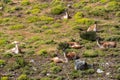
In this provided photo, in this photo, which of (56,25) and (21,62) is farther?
(56,25)

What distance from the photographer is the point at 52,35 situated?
42719mm

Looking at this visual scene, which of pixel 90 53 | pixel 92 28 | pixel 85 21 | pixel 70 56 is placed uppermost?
pixel 70 56

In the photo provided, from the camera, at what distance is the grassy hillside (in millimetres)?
32438

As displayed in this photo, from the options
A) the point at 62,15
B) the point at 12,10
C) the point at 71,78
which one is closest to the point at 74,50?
the point at 71,78

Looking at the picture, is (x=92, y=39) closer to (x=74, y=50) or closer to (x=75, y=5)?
(x=74, y=50)

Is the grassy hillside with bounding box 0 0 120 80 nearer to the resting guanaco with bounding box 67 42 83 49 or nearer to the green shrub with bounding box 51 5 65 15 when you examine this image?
the green shrub with bounding box 51 5 65 15

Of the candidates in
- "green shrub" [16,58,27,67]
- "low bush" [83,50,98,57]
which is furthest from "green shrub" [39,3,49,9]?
"green shrub" [16,58,27,67]

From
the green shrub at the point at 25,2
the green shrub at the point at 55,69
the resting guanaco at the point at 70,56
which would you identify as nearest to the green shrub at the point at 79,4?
the green shrub at the point at 25,2

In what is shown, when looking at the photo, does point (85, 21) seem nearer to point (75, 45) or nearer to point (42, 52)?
point (75, 45)

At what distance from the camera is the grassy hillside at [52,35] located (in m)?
32.4

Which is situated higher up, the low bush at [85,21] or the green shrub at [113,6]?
the green shrub at [113,6]

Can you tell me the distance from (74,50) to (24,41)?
6.61m

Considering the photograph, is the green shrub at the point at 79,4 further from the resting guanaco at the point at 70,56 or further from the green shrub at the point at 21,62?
the green shrub at the point at 21,62

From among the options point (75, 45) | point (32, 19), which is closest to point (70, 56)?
point (75, 45)
